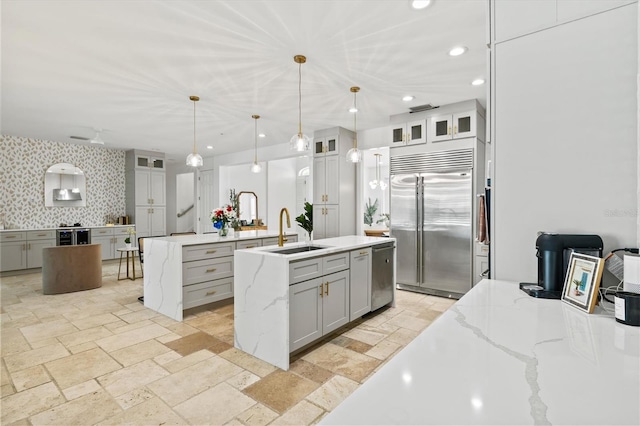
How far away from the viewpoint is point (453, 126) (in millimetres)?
4617

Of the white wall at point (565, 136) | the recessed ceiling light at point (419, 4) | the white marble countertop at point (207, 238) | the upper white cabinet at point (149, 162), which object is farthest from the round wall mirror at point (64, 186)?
the white wall at point (565, 136)

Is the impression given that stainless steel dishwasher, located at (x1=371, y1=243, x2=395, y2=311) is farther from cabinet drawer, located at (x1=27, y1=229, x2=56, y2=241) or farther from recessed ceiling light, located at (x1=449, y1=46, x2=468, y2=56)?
cabinet drawer, located at (x1=27, y1=229, x2=56, y2=241)

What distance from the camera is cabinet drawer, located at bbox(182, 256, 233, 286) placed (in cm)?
373

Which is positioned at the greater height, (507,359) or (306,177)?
(306,177)

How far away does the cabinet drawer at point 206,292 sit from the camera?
374 cm

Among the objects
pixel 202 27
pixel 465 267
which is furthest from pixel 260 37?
pixel 465 267

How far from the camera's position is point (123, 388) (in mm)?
2266

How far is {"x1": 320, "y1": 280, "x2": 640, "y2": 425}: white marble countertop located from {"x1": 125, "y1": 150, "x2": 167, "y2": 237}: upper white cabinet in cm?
860

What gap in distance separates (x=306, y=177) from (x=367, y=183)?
190cm

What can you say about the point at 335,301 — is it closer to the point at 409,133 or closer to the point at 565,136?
the point at 565,136

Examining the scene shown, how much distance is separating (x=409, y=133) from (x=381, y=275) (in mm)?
2416

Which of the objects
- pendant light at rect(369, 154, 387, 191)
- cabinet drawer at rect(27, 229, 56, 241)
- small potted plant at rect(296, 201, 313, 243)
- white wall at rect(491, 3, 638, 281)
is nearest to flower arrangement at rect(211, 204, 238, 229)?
small potted plant at rect(296, 201, 313, 243)

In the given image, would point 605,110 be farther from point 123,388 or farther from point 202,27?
point 123,388

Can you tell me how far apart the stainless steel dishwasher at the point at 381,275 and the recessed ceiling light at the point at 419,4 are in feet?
7.52
